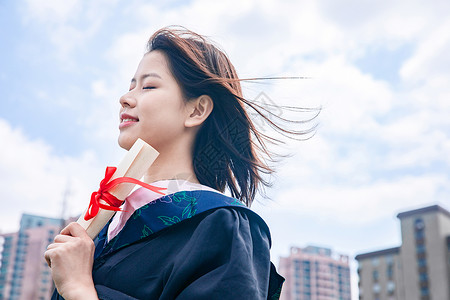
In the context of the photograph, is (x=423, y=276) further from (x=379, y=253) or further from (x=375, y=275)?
(x=379, y=253)

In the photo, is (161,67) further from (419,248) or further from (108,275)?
(419,248)

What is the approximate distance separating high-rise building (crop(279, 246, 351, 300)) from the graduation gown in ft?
152

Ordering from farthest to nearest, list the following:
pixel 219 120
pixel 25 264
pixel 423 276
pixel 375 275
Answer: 1. pixel 375 275
2. pixel 423 276
3. pixel 25 264
4. pixel 219 120

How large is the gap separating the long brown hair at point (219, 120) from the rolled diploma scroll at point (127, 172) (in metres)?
0.21

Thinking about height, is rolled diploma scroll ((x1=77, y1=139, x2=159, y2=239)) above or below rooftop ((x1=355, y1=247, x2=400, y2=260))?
below

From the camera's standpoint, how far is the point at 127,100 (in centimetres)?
136

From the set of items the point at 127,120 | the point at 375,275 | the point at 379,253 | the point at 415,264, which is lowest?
the point at 127,120

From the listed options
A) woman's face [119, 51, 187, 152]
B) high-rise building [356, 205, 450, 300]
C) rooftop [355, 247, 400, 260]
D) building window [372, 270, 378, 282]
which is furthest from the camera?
building window [372, 270, 378, 282]

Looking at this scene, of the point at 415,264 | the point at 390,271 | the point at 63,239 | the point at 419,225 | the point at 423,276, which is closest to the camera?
the point at 63,239

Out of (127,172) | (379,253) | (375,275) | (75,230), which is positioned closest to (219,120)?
(127,172)

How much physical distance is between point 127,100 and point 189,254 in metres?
0.48

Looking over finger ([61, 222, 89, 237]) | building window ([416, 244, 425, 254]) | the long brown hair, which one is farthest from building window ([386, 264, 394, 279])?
finger ([61, 222, 89, 237])

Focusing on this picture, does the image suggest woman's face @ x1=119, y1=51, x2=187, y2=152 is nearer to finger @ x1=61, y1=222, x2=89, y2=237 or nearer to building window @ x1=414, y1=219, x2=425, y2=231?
finger @ x1=61, y1=222, x2=89, y2=237

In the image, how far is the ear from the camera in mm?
1383
